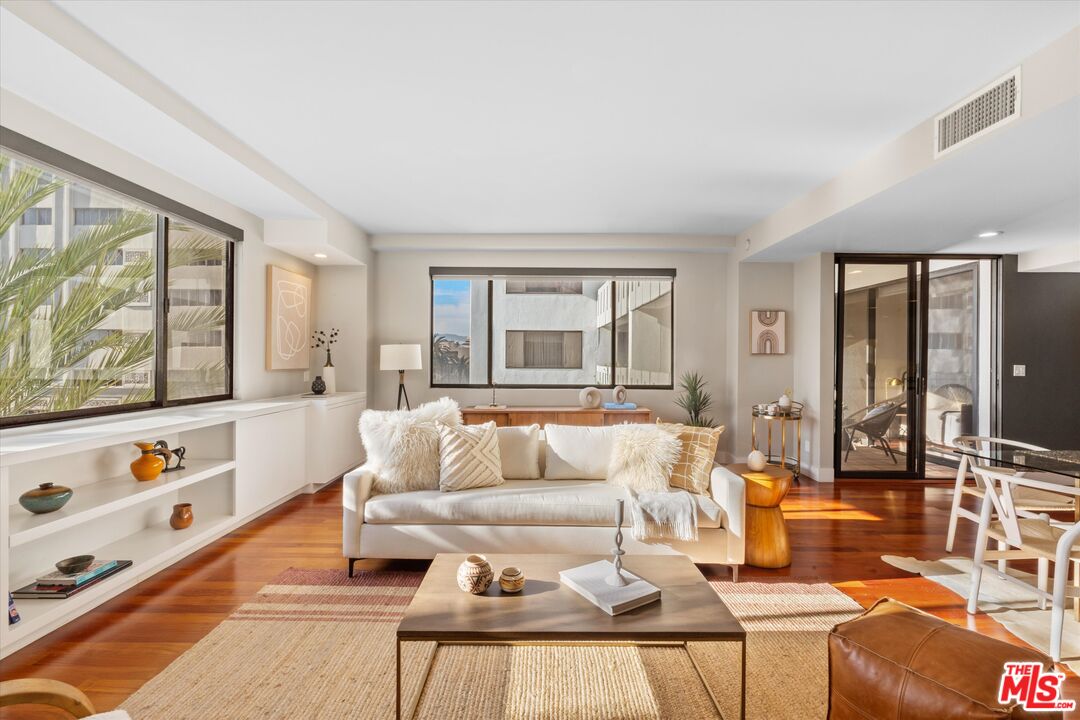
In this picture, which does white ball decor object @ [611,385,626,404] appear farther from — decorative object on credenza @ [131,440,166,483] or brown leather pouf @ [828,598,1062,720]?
brown leather pouf @ [828,598,1062,720]

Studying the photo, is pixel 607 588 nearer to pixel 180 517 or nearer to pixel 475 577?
pixel 475 577

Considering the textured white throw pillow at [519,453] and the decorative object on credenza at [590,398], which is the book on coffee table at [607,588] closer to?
the textured white throw pillow at [519,453]

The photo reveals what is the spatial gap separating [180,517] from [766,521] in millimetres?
3571

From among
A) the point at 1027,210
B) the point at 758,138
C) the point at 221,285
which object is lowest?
the point at 221,285

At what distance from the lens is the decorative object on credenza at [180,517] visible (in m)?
3.34

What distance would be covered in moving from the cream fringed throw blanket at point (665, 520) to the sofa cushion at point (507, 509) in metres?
0.11

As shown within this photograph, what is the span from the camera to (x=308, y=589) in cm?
286

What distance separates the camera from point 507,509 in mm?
3010

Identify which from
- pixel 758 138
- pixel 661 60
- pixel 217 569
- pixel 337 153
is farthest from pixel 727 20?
pixel 217 569

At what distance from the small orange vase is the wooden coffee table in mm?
2051

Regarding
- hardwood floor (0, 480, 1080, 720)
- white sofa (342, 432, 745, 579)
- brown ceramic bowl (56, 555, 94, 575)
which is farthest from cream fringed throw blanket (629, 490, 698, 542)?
brown ceramic bowl (56, 555, 94, 575)

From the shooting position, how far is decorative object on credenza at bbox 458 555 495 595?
1.93 meters

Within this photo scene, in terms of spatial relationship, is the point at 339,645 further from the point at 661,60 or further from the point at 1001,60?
the point at 1001,60

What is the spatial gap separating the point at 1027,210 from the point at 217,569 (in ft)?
19.5
